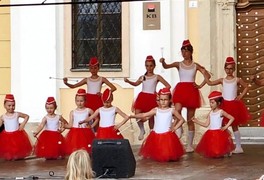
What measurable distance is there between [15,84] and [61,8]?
196 cm

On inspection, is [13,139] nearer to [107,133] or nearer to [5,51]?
[107,133]

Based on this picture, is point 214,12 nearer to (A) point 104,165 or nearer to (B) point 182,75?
(B) point 182,75

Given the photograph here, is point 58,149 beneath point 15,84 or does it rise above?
beneath

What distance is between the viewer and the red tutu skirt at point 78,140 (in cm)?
1311

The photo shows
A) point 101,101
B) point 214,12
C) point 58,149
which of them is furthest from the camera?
point 214,12

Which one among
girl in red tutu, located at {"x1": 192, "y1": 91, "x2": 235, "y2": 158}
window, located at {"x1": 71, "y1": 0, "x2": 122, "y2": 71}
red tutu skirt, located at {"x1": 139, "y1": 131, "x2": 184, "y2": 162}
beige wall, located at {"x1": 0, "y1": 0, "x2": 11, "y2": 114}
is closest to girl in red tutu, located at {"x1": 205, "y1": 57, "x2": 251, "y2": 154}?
girl in red tutu, located at {"x1": 192, "y1": 91, "x2": 235, "y2": 158}

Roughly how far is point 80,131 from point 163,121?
1.53 m


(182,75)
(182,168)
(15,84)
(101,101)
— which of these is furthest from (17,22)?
(182,168)

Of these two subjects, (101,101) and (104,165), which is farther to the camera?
(101,101)

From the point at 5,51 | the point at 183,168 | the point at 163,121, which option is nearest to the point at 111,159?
the point at 183,168

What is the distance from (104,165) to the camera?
10.6 meters

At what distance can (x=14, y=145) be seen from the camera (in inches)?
528

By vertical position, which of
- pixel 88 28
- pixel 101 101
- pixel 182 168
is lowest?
pixel 182 168

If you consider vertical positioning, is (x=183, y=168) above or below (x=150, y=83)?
below
